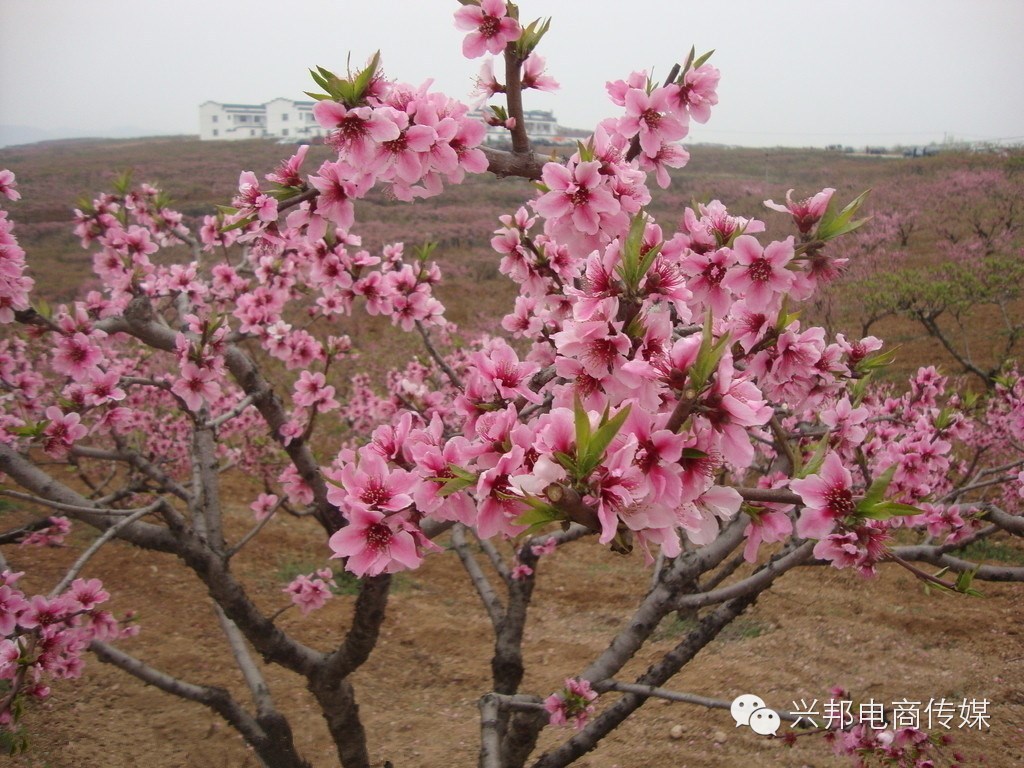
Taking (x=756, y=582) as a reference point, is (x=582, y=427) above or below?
above

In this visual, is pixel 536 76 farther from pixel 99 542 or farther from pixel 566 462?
pixel 99 542

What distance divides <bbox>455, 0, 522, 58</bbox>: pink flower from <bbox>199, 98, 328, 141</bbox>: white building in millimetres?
66826

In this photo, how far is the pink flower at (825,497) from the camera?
1.19m

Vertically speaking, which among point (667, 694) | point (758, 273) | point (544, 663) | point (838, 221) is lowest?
point (544, 663)

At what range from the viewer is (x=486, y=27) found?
5.21 ft

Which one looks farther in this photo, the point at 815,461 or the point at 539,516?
the point at 815,461

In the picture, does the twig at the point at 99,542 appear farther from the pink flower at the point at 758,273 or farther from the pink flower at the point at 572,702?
the pink flower at the point at 758,273

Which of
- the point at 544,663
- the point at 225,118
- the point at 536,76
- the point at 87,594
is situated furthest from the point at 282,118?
the point at 536,76

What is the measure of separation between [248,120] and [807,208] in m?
75.1

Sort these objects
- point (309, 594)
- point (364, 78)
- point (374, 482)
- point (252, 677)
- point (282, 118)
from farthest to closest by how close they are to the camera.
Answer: point (282, 118) < point (309, 594) < point (252, 677) < point (364, 78) < point (374, 482)

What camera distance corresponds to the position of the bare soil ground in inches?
143

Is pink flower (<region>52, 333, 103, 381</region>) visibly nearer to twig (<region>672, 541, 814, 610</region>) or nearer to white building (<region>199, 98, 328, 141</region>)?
twig (<region>672, 541, 814, 610</region>)

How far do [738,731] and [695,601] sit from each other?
6.74 feet

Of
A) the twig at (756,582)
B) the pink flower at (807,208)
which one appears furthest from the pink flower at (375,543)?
the twig at (756,582)
